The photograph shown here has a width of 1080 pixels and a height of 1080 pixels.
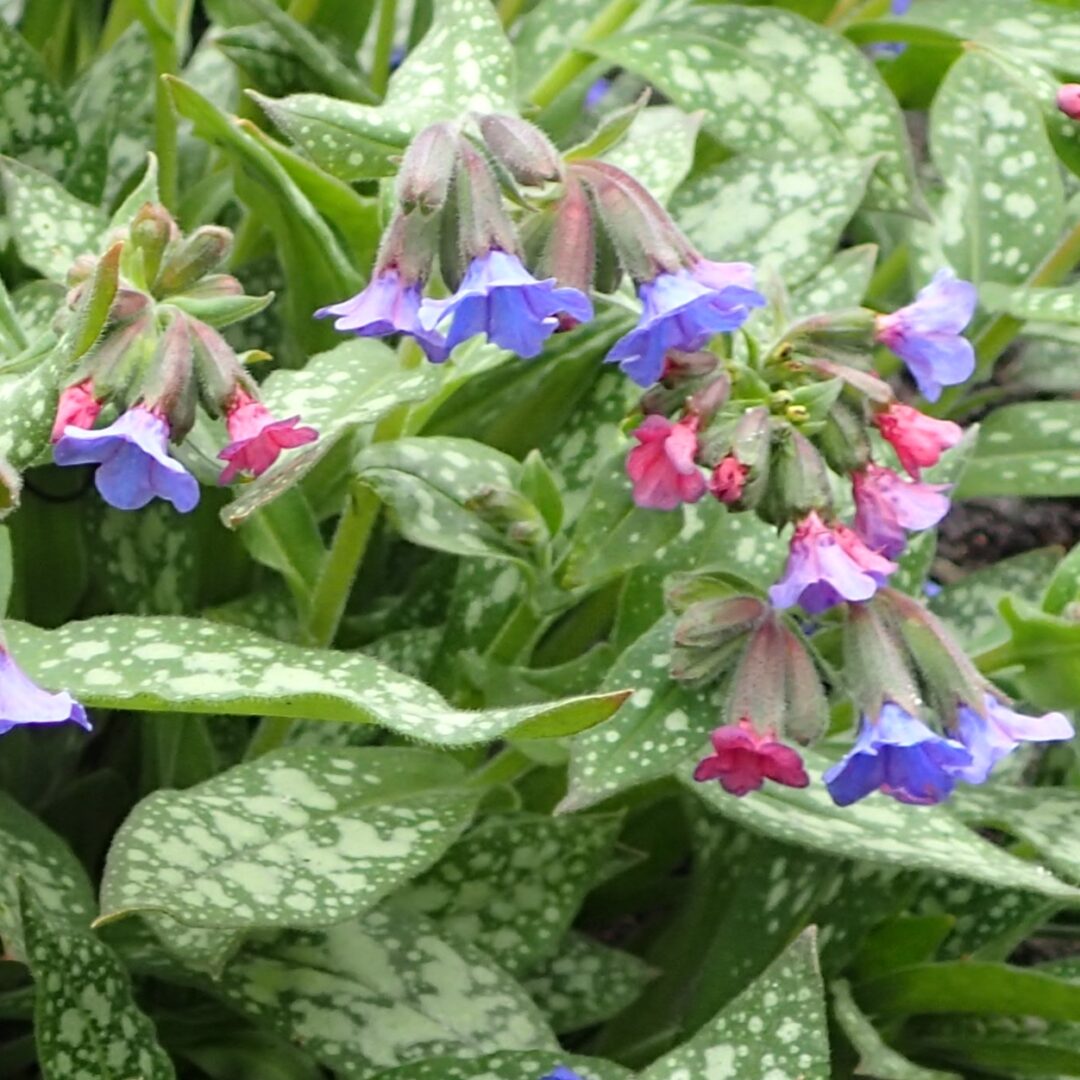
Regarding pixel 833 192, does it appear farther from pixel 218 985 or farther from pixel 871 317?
pixel 218 985

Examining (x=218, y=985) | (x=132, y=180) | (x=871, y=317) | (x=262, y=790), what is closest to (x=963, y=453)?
(x=871, y=317)

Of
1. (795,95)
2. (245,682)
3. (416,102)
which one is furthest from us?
(795,95)

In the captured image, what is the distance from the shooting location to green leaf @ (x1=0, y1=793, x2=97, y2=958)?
103cm

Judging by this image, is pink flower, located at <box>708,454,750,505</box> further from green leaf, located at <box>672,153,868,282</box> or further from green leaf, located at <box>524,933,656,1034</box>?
green leaf, located at <box>524,933,656,1034</box>

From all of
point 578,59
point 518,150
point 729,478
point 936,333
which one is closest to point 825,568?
point 729,478

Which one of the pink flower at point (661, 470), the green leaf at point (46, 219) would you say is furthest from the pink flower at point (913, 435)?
the green leaf at point (46, 219)

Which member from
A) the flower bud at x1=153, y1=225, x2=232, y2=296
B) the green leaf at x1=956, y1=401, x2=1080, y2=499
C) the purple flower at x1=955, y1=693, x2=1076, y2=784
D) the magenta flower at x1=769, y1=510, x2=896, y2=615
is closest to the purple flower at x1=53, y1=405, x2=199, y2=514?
the flower bud at x1=153, y1=225, x2=232, y2=296

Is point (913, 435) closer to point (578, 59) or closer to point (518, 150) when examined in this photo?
point (518, 150)

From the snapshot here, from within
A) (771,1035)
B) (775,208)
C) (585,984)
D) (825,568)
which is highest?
(775,208)

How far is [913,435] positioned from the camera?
3.09ft

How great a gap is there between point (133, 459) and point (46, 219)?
37cm

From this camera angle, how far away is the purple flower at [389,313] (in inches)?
32.9

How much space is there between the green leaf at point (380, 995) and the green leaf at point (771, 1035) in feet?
0.46

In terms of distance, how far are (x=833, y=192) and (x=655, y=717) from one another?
467mm
